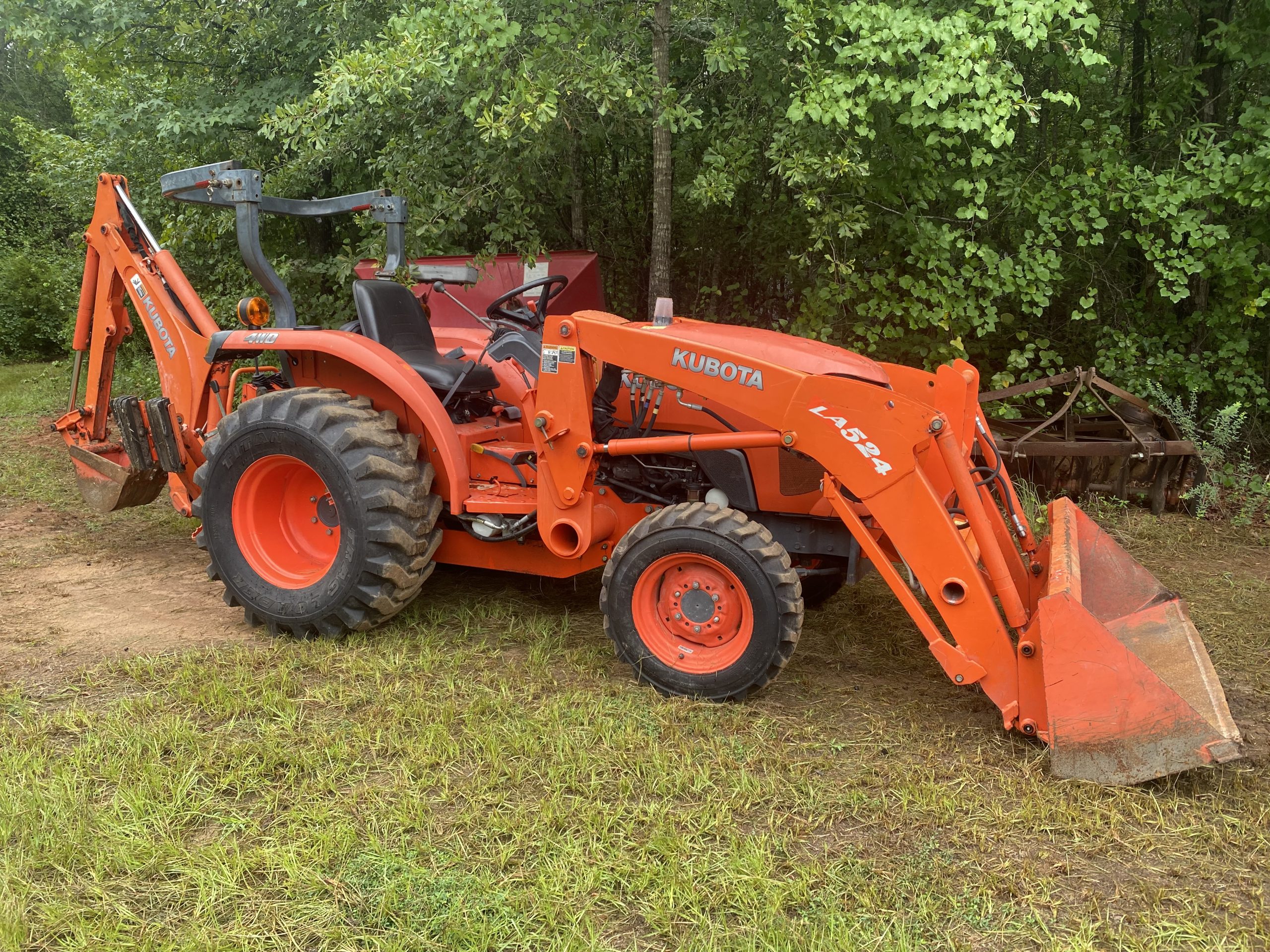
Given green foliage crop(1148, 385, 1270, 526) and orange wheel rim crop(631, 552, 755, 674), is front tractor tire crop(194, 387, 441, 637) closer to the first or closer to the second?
orange wheel rim crop(631, 552, 755, 674)

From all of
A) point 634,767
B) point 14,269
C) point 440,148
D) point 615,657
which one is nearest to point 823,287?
point 440,148

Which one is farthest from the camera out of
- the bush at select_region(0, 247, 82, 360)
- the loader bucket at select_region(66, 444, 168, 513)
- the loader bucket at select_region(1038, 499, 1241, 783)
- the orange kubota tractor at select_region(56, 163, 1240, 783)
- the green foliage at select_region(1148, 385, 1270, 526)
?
the bush at select_region(0, 247, 82, 360)

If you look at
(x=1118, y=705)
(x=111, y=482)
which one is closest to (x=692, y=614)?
(x=1118, y=705)

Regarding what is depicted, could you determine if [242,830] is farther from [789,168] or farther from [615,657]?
[789,168]

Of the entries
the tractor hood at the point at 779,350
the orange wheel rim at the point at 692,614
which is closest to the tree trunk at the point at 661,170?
the tractor hood at the point at 779,350

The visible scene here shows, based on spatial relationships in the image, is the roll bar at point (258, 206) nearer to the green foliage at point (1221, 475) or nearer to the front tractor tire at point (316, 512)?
the front tractor tire at point (316, 512)

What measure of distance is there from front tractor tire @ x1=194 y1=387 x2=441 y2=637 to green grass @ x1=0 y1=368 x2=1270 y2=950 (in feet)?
0.76

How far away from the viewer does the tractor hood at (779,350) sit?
3.42m

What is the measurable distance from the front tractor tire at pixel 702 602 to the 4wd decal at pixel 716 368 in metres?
0.45

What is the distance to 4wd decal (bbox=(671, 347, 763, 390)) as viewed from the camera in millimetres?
3295

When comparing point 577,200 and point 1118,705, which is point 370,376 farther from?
point 577,200

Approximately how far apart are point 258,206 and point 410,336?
86 cm

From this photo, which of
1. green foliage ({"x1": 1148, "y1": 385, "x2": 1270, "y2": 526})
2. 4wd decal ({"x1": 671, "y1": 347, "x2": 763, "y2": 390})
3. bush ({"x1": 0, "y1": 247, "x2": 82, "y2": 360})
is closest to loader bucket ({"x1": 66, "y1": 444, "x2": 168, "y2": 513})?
4wd decal ({"x1": 671, "y1": 347, "x2": 763, "y2": 390})

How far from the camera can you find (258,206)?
4301 mm
